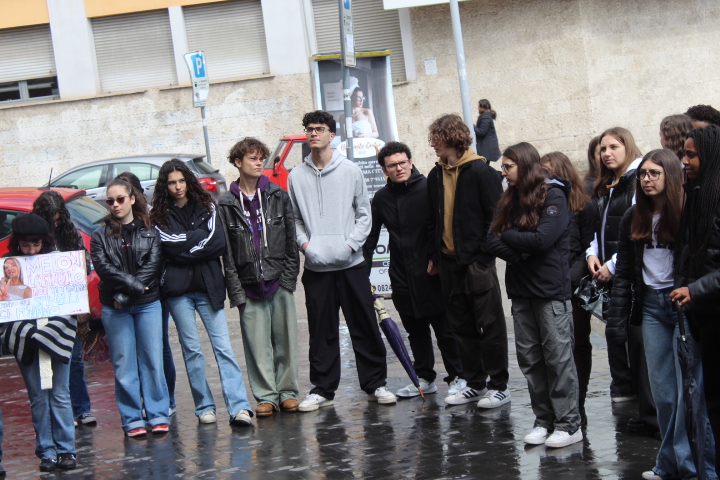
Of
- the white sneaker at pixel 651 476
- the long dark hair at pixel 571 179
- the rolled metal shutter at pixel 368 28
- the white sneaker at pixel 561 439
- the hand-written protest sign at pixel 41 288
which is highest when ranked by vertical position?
the rolled metal shutter at pixel 368 28

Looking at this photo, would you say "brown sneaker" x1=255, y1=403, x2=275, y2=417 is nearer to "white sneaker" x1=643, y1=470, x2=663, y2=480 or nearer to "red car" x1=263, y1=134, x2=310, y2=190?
"white sneaker" x1=643, y1=470, x2=663, y2=480

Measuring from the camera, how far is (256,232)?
7336 mm

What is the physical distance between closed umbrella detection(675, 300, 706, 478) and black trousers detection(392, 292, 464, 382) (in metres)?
2.85

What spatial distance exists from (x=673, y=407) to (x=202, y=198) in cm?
377

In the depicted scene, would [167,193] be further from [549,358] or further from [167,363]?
[549,358]

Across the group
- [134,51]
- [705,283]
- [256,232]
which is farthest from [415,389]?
[134,51]

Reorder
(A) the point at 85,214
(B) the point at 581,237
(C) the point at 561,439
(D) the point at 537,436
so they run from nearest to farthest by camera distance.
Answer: (C) the point at 561,439 < (D) the point at 537,436 < (B) the point at 581,237 < (A) the point at 85,214

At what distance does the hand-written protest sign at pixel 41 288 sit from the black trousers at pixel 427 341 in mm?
2470

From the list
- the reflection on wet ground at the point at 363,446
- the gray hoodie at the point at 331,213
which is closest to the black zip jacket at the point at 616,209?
the reflection on wet ground at the point at 363,446

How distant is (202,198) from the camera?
7.20m

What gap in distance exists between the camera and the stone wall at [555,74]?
23906 millimetres

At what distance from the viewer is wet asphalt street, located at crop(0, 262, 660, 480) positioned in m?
5.62

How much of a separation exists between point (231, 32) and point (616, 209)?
66.1ft

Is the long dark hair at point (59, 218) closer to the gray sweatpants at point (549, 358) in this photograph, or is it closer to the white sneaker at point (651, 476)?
the gray sweatpants at point (549, 358)
